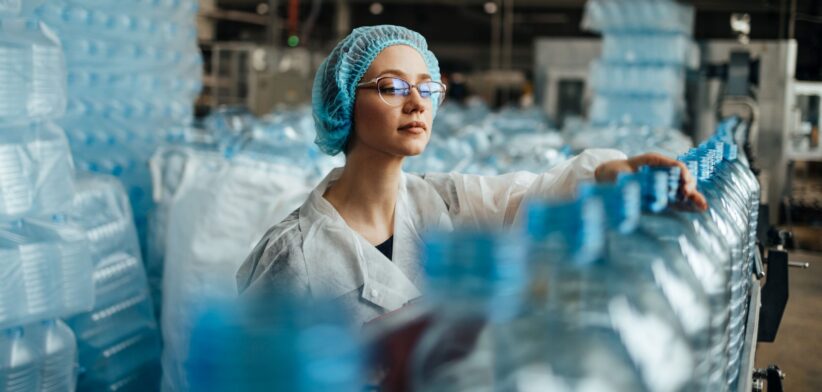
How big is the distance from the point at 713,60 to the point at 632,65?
90 cm

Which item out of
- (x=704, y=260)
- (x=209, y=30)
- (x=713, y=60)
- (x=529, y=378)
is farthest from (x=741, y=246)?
(x=209, y=30)

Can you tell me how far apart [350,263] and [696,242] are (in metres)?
0.76

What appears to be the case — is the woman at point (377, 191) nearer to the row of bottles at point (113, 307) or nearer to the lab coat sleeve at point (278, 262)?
the lab coat sleeve at point (278, 262)

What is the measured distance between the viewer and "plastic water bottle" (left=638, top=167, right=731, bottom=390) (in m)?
0.80

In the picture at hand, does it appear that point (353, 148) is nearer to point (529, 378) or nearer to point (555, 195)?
point (555, 195)

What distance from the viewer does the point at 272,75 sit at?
959cm

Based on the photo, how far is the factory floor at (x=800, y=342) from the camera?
416cm

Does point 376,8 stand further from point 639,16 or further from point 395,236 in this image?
point 395,236

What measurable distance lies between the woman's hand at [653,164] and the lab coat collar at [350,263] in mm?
411

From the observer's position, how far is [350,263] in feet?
4.93

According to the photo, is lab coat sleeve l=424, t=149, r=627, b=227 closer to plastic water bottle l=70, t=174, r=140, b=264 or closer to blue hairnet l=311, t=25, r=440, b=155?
blue hairnet l=311, t=25, r=440, b=155

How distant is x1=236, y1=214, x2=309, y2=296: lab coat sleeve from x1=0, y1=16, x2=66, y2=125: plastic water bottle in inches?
43.1

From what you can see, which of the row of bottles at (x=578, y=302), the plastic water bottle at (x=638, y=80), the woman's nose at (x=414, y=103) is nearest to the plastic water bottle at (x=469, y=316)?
the row of bottles at (x=578, y=302)

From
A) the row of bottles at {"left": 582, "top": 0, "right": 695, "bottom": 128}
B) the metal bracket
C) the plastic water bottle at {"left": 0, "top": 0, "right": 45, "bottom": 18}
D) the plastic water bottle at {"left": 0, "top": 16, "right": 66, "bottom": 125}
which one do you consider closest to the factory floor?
the metal bracket
